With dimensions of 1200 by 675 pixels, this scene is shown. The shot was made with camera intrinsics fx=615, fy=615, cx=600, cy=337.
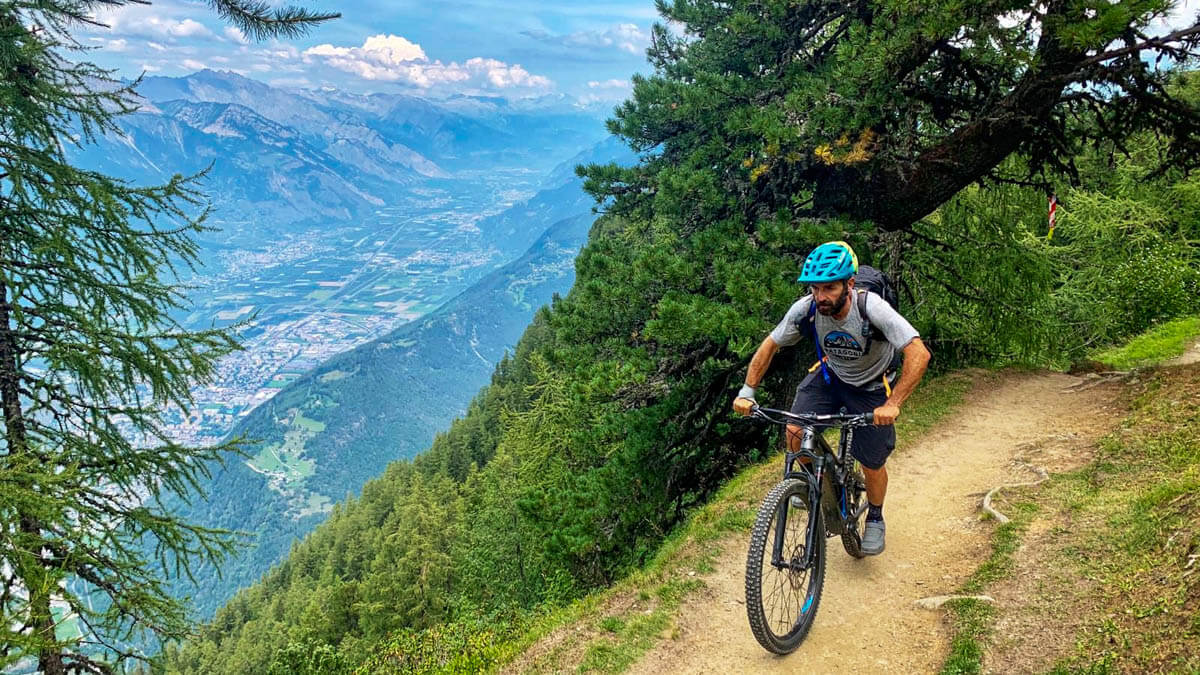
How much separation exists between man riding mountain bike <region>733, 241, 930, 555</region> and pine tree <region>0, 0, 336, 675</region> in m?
6.01

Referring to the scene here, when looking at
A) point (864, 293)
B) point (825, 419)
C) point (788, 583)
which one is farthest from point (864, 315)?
point (788, 583)

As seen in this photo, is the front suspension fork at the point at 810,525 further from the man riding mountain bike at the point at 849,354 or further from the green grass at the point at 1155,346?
the green grass at the point at 1155,346

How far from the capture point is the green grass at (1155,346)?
1077 cm

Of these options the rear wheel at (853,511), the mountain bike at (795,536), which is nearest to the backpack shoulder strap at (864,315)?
the mountain bike at (795,536)

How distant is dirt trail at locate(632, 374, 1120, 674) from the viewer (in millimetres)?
4652

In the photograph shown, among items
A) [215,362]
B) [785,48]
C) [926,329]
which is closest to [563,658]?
[215,362]

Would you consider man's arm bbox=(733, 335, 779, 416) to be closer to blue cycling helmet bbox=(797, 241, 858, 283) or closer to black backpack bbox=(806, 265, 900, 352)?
black backpack bbox=(806, 265, 900, 352)

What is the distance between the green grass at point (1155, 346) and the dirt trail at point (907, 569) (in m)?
2.30

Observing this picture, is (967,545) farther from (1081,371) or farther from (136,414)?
(136,414)

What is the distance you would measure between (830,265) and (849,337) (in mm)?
693

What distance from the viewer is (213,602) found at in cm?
14262

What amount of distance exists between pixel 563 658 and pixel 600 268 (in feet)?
19.3

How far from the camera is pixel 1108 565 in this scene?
Result: 4.73 meters

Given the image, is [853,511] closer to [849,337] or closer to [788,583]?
[788,583]
